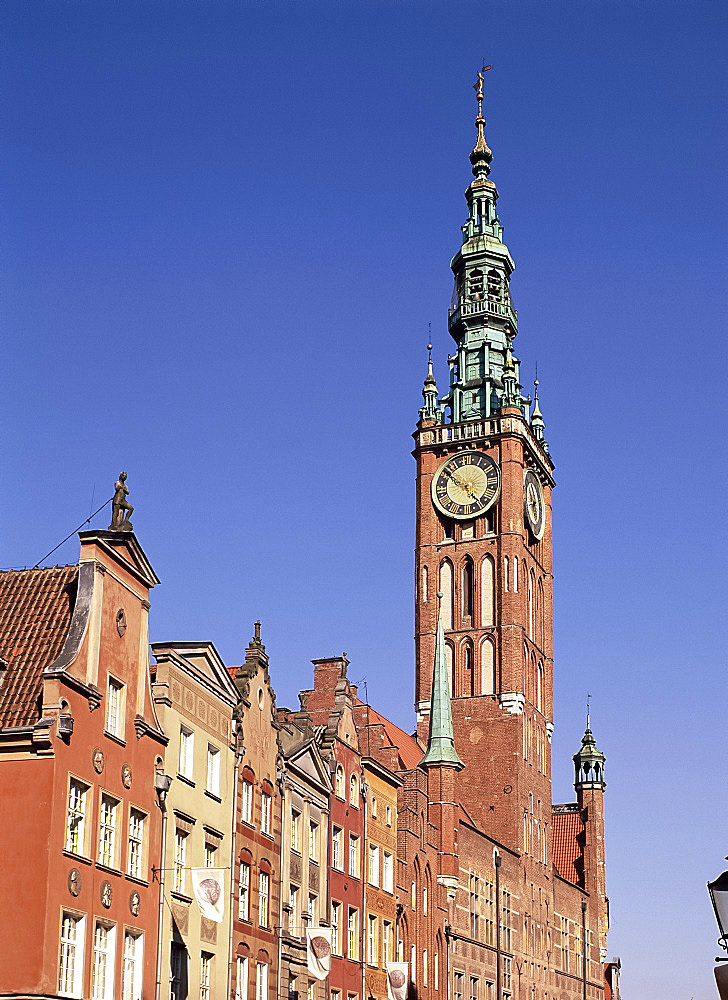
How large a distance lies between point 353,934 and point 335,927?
2461 millimetres

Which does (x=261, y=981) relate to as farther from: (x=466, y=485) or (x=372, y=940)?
(x=466, y=485)

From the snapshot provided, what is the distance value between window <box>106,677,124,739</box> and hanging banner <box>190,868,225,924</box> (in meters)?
4.68

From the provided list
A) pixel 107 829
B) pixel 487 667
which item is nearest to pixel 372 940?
pixel 107 829

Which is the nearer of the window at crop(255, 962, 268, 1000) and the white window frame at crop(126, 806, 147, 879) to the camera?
the white window frame at crop(126, 806, 147, 879)

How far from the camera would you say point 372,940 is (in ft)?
185

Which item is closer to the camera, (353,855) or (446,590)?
(353,855)

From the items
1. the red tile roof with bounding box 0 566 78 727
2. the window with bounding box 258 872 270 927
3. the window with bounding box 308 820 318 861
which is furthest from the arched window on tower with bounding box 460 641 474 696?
the red tile roof with bounding box 0 566 78 727

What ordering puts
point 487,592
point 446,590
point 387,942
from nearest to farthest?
point 387,942 → point 487,592 → point 446,590

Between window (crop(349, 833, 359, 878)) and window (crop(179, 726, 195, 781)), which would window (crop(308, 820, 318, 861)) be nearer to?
window (crop(349, 833, 359, 878))

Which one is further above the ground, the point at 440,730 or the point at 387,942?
the point at 440,730

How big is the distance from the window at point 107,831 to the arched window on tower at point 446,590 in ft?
206

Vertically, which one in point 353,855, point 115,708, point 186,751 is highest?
point 115,708

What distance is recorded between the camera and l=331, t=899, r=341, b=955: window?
51.8 metres

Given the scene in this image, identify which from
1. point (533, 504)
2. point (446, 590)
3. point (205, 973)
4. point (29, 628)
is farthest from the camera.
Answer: point (533, 504)
